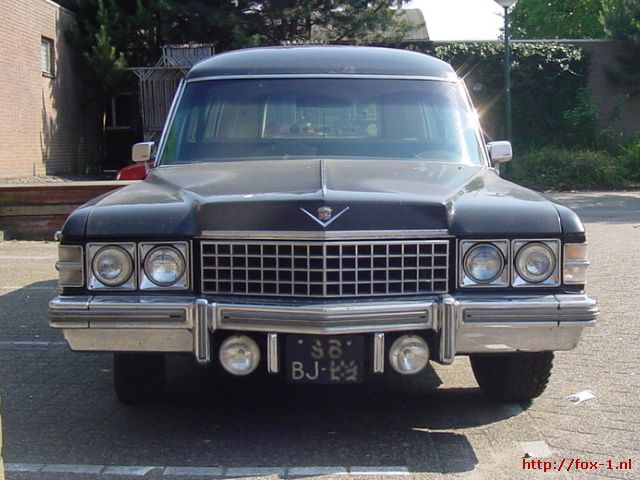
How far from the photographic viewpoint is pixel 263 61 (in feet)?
18.9

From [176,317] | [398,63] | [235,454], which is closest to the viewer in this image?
[176,317]

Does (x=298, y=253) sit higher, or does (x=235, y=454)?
(x=298, y=253)

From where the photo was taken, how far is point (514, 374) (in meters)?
4.81

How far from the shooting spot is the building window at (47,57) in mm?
21622

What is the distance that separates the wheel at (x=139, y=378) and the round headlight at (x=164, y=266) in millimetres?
708

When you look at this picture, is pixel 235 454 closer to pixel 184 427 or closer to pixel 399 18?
pixel 184 427

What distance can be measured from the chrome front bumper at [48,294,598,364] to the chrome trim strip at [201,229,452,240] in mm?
290

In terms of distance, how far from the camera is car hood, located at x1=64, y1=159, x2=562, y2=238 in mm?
3959

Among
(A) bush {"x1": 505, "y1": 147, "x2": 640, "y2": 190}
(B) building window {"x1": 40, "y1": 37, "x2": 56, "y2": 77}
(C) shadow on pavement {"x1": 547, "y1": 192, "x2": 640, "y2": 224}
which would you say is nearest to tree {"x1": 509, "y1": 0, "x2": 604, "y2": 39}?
(A) bush {"x1": 505, "y1": 147, "x2": 640, "y2": 190}

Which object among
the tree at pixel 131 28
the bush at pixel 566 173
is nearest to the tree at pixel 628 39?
the bush at pixel 566 173

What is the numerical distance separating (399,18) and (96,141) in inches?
366

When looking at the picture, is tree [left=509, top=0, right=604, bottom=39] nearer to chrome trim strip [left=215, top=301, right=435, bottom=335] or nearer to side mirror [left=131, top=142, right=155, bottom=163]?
side mirror [left=131, top=142, right=155, bottom=163]

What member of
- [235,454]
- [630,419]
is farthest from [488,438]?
[235,454]

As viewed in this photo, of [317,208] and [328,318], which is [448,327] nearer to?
[328,318]
